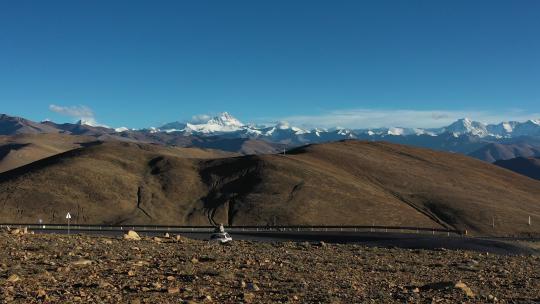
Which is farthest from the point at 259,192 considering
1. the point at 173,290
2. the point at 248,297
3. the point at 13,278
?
the point at 248,297

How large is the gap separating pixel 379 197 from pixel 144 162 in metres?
64.3

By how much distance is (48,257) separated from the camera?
64.3 ft

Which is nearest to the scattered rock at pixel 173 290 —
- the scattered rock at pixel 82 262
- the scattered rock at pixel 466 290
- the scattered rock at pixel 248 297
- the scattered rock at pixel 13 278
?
the scattered rock at pixel 248 297

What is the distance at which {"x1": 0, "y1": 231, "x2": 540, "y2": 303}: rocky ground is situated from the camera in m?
13.7

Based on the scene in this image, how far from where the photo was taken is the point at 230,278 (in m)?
16.8

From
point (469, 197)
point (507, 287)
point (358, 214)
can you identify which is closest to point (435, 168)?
point (469, 197)

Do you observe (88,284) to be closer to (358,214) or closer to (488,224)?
(358,214)

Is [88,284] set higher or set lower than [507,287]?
higher

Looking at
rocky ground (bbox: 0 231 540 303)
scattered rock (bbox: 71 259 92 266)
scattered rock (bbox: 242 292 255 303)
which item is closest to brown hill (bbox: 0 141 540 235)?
rocky ground (bbox: 0 231 540 303)

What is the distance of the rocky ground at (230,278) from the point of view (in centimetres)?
1367

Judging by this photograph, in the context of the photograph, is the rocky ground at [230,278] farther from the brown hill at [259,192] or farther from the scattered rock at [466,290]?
the brown hill at [259,192]

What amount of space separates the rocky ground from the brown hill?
82.0 metres

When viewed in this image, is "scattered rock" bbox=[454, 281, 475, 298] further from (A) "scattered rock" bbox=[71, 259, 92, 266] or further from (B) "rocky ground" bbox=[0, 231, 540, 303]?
(A) "scattered rock" bbox=[71, 259, 92, 266]

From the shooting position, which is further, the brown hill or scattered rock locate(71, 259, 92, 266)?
the brown hill
